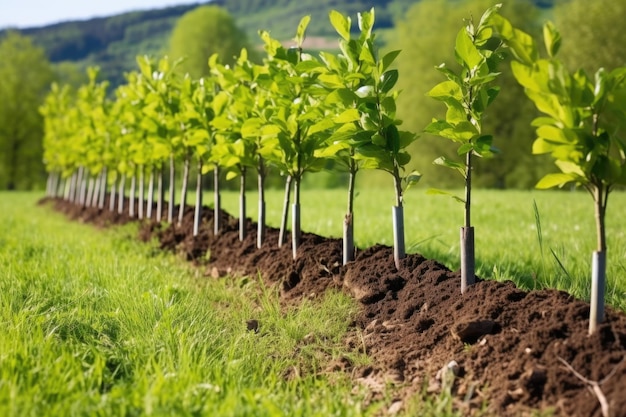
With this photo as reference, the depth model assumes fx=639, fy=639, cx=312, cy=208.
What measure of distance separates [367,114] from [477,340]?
174cm

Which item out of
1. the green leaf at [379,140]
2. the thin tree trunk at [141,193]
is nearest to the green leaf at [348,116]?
the green leaf at [379,140]

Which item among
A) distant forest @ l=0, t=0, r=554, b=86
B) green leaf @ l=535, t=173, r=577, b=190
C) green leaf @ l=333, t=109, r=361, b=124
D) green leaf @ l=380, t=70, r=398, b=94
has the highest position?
distant forest @ l=0, t=0, r=554, b=86

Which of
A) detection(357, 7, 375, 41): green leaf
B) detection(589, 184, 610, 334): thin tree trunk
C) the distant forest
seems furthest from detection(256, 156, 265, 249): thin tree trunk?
the distant forest

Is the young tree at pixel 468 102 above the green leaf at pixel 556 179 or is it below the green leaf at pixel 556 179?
above

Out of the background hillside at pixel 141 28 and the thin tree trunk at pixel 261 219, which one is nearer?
the thin tree trunk at pixel 261 219

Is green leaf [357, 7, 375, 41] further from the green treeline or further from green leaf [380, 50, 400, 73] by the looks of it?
the green treeline

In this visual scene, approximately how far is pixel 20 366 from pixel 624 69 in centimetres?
290

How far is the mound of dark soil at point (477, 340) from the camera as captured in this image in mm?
2488

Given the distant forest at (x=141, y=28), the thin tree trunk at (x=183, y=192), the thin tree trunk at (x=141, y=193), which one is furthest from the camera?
the distant forest at (x=141, y=28)

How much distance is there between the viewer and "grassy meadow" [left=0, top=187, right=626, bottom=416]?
8.38 ft

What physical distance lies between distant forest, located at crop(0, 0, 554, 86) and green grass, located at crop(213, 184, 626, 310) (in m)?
133

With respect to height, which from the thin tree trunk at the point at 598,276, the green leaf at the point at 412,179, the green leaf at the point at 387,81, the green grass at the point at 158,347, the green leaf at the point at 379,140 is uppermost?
the green leaf at the point at 387,81

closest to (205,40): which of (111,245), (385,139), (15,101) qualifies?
(15,101)

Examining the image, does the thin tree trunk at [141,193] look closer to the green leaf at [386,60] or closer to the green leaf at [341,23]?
the green leaf at [341,23]
